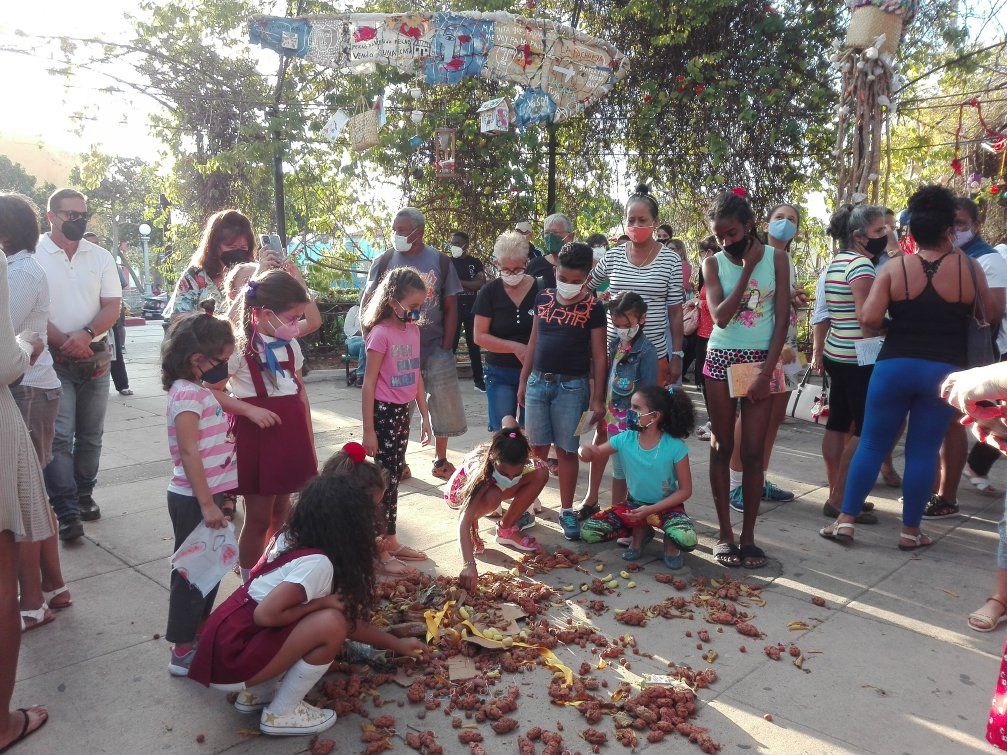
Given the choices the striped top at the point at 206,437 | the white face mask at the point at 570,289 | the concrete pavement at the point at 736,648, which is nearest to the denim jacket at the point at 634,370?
the white face mask at the point at 570,289

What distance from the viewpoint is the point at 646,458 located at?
3.98m

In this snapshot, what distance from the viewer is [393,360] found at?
13.0ft

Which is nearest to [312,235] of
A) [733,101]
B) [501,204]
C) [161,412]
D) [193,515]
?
[501,204]

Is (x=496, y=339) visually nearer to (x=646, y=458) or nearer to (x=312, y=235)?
(x=646, y=458)

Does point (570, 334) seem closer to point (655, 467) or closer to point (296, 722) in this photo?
point (655, 467)

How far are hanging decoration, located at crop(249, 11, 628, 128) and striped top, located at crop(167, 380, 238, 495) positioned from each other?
19.3 feet

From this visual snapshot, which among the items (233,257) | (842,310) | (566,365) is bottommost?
(566,365)

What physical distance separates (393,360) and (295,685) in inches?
74.1

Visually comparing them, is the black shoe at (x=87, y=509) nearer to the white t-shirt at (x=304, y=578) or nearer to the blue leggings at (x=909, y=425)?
the white t-shirt at (x=304, y=578)

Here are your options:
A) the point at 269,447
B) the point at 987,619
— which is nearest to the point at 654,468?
the point at 987,619

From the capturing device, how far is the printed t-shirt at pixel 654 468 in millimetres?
3953

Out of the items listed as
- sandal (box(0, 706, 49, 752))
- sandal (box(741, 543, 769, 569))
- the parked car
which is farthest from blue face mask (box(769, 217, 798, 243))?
the parked car

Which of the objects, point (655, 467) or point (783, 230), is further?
point (783, 230)

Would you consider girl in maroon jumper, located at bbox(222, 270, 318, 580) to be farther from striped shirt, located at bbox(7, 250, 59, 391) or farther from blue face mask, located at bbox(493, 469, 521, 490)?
blue face mask, located at bbox(493, 469, 521, 490)
